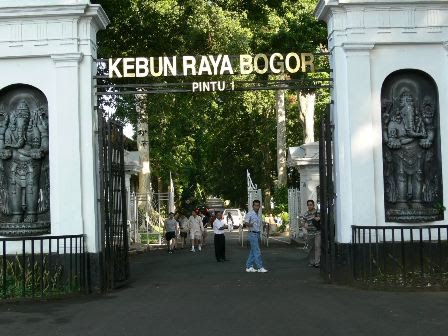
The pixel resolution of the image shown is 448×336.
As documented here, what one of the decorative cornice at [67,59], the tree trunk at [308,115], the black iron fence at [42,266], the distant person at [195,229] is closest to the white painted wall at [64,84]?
the decorative cornice at [67,59]

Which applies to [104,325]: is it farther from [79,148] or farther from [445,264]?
[445,264]

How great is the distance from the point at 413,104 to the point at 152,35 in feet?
40.5

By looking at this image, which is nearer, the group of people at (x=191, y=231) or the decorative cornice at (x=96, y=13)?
the decorative cornice at (x=96, y=13)

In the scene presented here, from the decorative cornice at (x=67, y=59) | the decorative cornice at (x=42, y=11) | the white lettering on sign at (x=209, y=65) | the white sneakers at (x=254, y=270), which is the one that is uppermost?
the decorative cornice at (x=42, y=11)

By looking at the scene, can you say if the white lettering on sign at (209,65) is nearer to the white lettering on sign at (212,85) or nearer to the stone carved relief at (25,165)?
the white lettering on sign at (212,85)

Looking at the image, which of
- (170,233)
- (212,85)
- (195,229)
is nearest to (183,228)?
(195,229)

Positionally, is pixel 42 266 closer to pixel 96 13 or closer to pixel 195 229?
pixel 96 13

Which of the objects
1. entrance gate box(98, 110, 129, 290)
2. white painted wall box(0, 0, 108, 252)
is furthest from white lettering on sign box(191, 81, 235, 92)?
white painted wall box(0, 0, 108, 252)

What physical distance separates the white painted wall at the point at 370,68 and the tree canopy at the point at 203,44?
8.61 meters

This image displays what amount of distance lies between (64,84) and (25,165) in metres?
1.75

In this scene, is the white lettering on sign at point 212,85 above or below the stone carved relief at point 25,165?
above

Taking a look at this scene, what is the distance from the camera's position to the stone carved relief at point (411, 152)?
14.1 metres

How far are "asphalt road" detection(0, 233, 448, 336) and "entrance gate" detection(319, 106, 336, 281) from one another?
49cm

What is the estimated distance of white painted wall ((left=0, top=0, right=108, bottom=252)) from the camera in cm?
1399
